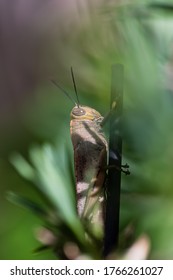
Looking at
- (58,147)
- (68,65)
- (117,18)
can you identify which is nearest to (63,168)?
(58,147)

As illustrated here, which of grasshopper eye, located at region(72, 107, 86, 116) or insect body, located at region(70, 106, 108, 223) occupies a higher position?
grasshopper eye, located at region(72, 107, 86, 116)

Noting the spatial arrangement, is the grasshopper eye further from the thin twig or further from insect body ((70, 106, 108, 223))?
the thin twig

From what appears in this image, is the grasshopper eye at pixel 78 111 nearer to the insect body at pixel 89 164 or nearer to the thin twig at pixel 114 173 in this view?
the insect body at pixel 89 164

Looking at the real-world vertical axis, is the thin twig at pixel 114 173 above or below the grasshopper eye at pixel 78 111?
below

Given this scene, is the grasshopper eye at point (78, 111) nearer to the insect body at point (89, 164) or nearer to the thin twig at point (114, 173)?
the insect body at point (89, 164)

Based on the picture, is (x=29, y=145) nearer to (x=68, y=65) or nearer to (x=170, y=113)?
(x=68, y=65)

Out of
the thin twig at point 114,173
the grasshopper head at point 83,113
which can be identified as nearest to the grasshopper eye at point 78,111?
the grasshopper head at point 83,113

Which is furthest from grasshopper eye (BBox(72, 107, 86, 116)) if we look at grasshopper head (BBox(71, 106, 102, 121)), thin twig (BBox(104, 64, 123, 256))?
thin twig (BBox(104, 64, 123, 256))
